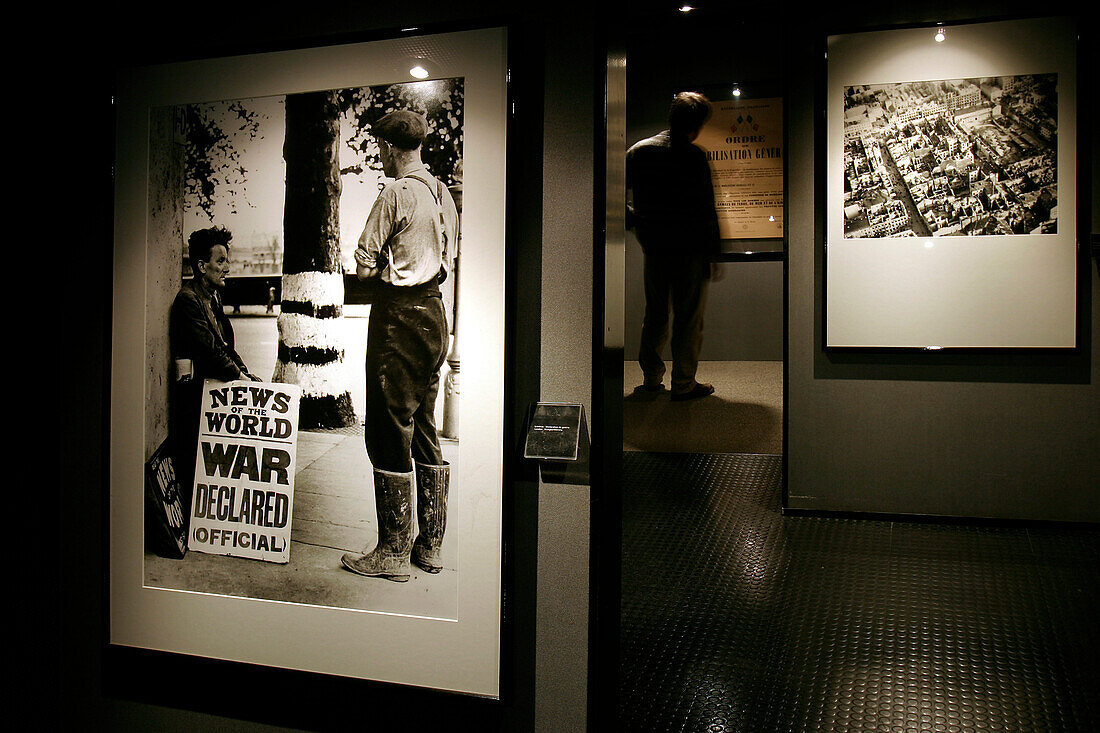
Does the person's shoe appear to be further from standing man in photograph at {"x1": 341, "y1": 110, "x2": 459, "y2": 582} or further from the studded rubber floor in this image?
→ standing man in photograph at {"x1": 341, "y1": 110, "x2": 459, "y2": 582}

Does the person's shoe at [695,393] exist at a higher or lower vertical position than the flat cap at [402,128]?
lower

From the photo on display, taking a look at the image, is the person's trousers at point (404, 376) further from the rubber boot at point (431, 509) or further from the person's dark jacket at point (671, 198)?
the person's dark jacket at point (671, 198)

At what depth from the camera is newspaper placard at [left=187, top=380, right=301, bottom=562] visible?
139 cm

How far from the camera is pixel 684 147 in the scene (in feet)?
16.3

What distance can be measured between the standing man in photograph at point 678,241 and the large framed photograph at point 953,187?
1496 millimetres

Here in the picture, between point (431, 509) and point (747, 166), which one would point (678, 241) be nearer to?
point (747, 166)

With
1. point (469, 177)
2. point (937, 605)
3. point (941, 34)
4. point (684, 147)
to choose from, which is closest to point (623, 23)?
point (469, 177)

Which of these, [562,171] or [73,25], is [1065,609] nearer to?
[562,171]

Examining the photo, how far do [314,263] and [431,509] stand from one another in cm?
50

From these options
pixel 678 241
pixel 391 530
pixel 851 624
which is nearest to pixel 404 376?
pixel 391 530

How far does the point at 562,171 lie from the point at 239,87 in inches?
25.4

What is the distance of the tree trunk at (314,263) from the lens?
1.34m

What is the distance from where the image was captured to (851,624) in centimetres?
238

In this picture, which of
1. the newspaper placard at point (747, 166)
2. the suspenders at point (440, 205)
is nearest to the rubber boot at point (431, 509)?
the suspenders at point (440, 205)
